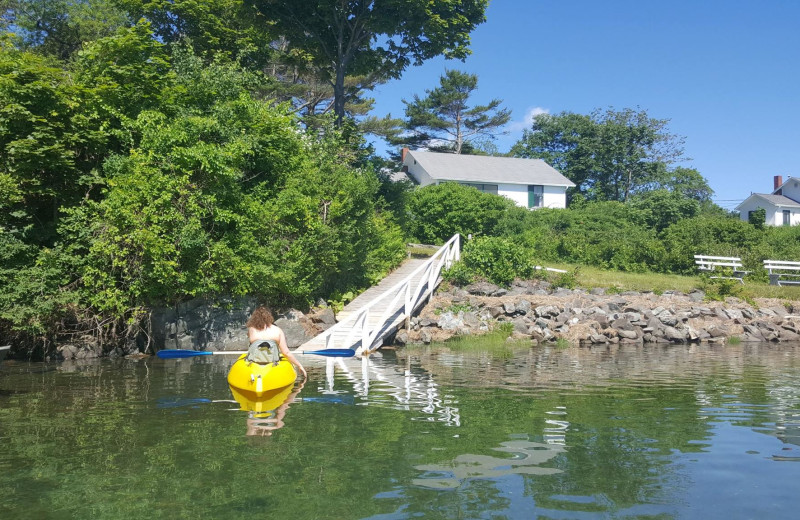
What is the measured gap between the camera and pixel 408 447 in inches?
293

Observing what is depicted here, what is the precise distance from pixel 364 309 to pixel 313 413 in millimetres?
7541

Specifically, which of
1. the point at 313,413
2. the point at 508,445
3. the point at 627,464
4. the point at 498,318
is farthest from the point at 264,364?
the point at 498,318

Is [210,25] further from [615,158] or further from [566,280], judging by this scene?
[615,158]

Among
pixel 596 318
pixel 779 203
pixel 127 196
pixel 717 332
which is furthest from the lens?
pixel 779 203

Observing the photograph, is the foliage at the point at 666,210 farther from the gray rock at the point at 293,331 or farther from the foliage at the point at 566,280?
the gray rock at the point at 293,331

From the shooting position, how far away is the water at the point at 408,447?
18.4 feet

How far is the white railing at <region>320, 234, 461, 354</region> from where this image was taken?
55.6 feet

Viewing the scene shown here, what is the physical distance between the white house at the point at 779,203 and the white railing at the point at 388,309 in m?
44.2

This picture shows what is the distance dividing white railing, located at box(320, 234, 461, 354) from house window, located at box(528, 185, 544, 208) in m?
29.3

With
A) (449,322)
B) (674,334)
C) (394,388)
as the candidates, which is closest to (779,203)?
(674,334)

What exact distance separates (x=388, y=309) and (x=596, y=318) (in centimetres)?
750

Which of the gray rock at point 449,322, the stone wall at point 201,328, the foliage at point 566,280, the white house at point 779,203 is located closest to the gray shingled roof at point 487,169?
the white house at point 779,203

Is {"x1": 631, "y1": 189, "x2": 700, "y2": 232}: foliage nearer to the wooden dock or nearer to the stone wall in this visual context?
the wooden dock

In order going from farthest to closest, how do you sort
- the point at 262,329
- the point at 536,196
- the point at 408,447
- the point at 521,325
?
1. the point at 536,196
2. the point at 521,325
3. the point at 262,329
4. the point at 408,447
